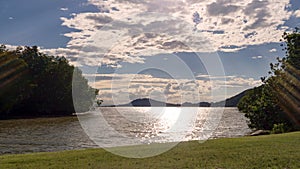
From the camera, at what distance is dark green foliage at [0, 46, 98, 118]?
271 ft

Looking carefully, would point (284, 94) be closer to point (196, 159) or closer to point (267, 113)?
point (267, 113)

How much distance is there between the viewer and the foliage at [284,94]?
4275 cm

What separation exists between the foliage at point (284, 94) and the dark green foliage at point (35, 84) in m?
58.5

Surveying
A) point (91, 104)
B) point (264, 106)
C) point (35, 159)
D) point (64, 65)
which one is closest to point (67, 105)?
point (64, 65)

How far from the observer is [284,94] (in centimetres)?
4381

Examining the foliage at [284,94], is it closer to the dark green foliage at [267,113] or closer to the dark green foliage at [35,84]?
the dark green foliage at [267,113]

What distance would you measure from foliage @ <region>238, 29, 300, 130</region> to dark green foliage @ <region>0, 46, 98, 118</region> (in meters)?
58.5

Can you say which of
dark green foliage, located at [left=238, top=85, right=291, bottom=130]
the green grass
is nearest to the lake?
dark green foliage, located at [left=238, top=85, right=291, bottom=130]

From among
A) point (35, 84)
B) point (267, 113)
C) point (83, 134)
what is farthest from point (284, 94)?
point (35, 84)

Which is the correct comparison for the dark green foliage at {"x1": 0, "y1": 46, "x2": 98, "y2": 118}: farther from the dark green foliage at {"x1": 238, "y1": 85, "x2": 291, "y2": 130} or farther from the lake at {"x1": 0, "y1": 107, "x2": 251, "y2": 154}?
the dark green foliage at {"x1": 238, "y1": 85, "x2": 291, "y2": 130}

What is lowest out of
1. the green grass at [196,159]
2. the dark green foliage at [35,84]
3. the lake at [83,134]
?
the lake at [83,134]

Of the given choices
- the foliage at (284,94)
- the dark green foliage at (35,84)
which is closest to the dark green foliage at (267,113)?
the foliage at (284,94)

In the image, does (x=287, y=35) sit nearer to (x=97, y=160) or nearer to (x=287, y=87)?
(x=287, y=87)

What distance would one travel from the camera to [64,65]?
110812mm
